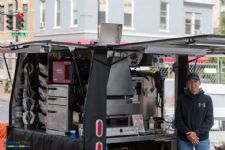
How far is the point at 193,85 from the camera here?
6.51 meters

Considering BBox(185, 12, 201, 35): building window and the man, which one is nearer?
the man

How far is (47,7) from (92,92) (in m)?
34.2

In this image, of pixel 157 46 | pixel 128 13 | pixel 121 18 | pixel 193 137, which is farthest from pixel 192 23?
pixel 157 46

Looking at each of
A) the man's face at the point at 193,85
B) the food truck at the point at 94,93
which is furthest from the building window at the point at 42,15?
the man's face at the point at 193,85

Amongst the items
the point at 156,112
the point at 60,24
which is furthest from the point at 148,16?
the point at 156,112

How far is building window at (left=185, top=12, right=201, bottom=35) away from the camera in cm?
4247

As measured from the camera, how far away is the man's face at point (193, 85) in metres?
6.50

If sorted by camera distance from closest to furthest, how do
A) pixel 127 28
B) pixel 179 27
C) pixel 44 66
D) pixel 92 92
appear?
pixel 92 92 → pixel 44 66 → pixel 127 28 → pixel 179 27

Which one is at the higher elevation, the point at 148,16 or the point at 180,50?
the point at 148,16

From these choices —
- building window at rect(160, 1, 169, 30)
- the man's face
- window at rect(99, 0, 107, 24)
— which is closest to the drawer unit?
the man's face

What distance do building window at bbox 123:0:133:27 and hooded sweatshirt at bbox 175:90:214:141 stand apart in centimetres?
3165

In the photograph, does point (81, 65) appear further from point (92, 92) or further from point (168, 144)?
point (168, 144)

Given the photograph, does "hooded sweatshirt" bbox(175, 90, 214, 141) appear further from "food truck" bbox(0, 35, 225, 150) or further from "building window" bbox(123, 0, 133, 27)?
"building window" bbox(123, 0, 133, 27)

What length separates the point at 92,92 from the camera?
20.0 ft
